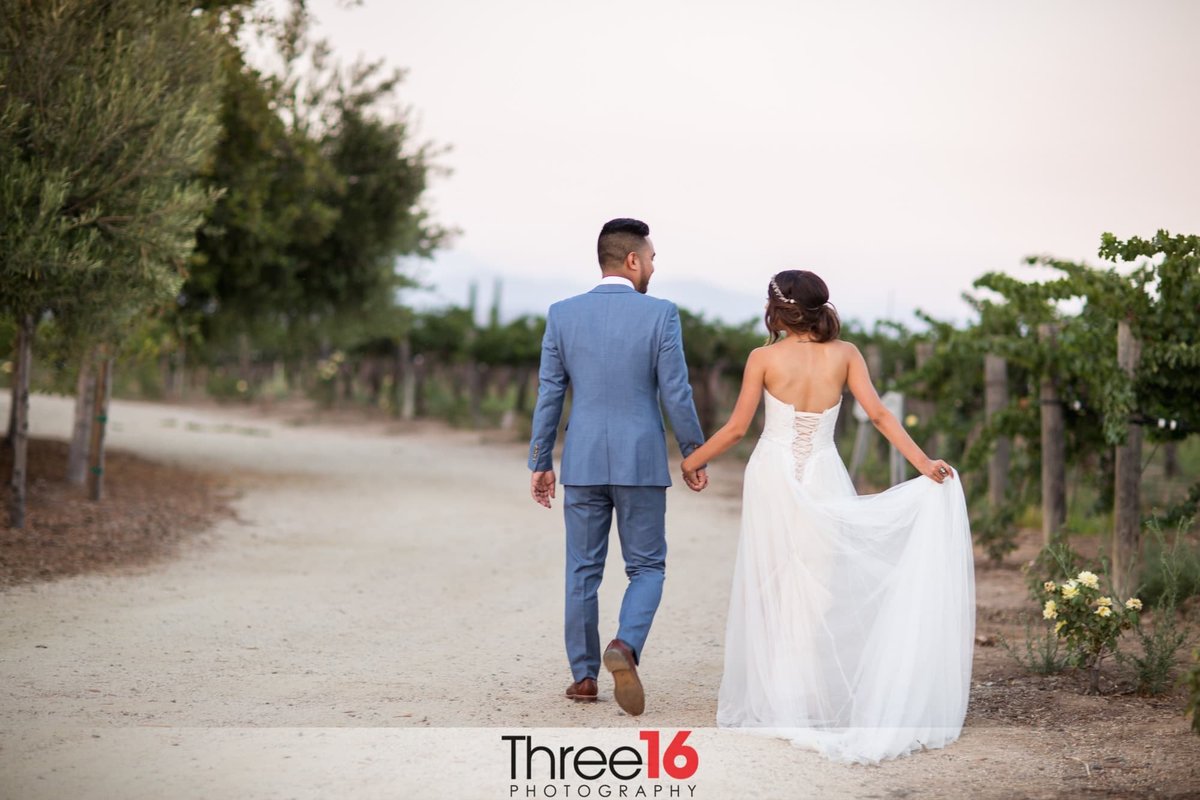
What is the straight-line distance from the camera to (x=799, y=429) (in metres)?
5.57

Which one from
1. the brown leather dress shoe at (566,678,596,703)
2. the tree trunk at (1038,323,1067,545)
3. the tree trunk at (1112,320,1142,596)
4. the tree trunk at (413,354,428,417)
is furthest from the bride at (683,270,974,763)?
the tree trunk at (413,354,428,417)

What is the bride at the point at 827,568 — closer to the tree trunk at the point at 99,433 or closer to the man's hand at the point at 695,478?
the man's hand at the point at 695,478

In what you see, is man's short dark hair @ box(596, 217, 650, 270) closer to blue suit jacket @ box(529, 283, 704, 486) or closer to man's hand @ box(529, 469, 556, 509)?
blue suit jacket @ box(529, 283, 704, 486)

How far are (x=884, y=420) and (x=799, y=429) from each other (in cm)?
38

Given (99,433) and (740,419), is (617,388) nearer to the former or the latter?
(740,419)

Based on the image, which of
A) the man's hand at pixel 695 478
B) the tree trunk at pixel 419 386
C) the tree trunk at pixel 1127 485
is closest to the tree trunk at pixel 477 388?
the tree trunk at pixel 419 386

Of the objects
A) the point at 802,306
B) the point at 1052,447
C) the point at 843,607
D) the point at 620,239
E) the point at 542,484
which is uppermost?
the point at 620,239

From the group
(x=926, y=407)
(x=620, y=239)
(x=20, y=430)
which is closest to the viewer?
(x=620, y=239)

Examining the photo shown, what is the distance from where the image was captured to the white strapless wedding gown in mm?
5227

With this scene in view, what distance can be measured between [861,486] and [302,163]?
27.7 feet

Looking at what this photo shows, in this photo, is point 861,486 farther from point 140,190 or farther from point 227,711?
point 227,711

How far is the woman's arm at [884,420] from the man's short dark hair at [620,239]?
113 cm

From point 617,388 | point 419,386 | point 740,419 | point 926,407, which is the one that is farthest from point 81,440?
point 419,386

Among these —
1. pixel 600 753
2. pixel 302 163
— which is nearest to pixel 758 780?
pixel 600 753
